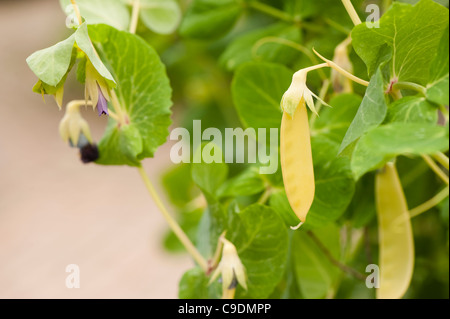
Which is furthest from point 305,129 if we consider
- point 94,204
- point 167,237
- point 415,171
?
point 94,204

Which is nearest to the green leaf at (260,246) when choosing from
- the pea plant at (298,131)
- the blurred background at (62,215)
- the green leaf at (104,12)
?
the pea plant at (298,131)

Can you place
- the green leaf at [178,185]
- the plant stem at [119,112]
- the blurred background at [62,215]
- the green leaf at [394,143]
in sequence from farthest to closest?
the blurred background at [62,215], the green leaf at [178,185], the plant stem at [119,112], the green leaf at [394,143]

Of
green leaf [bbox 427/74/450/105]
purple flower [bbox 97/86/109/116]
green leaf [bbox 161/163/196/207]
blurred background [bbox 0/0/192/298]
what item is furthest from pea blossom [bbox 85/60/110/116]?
blurred background [bbox 0/0/192/298]

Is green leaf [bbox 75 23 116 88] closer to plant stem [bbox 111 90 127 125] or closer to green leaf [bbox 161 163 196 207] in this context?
plant stem [bbox 111 90 127 125]

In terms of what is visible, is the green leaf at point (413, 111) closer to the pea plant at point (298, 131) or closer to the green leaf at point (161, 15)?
the pea plant at point (298, 131)

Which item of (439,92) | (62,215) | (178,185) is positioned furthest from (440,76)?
(62,215)

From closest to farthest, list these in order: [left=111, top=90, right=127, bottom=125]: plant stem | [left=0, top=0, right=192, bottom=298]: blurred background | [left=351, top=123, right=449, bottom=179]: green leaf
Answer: [left=351, top=123, right=449, bottom=179]: green leaf < [left=111, top=90, right=127, bottom=125]: plant stem < [left=0, top=0, right=192, bottom=298]: blurred background
